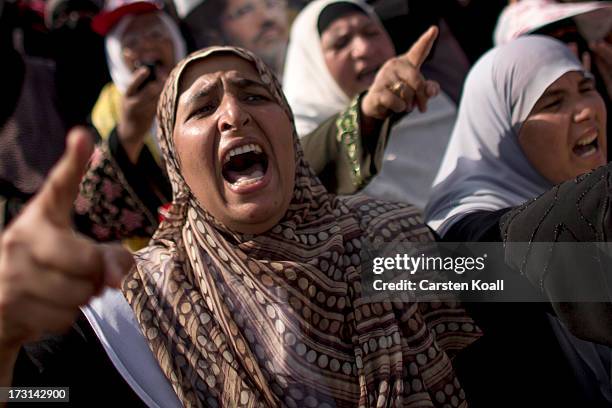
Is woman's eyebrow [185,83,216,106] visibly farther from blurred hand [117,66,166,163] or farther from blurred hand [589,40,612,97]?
blurred hand [589,40,612,97]

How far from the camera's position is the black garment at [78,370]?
167cm

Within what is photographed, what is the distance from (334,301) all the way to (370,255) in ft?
0.57

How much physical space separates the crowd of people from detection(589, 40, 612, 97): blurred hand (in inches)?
27.9

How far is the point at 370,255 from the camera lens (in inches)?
78.0

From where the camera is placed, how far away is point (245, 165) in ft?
6.59

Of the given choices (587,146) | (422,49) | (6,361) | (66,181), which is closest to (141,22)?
(422,49)

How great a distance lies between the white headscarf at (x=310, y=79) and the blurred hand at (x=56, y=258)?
205 centimetres

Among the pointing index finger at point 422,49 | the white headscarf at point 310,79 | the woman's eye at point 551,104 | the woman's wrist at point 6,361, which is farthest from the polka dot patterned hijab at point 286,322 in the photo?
the white headscarf at point 310,79

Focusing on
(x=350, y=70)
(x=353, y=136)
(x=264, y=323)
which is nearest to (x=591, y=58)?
(x=350, y=70)

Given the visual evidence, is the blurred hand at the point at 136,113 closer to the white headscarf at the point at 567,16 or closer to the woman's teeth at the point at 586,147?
the woman's teeth at the point at 586,147

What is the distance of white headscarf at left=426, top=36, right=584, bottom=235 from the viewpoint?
7.91 feet

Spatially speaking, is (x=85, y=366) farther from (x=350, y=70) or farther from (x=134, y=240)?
(x=350, y=70)

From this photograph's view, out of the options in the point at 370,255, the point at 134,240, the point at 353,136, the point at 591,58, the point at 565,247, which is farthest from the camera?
the point at 591,58

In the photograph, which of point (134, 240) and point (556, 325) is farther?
point (134, 240)
